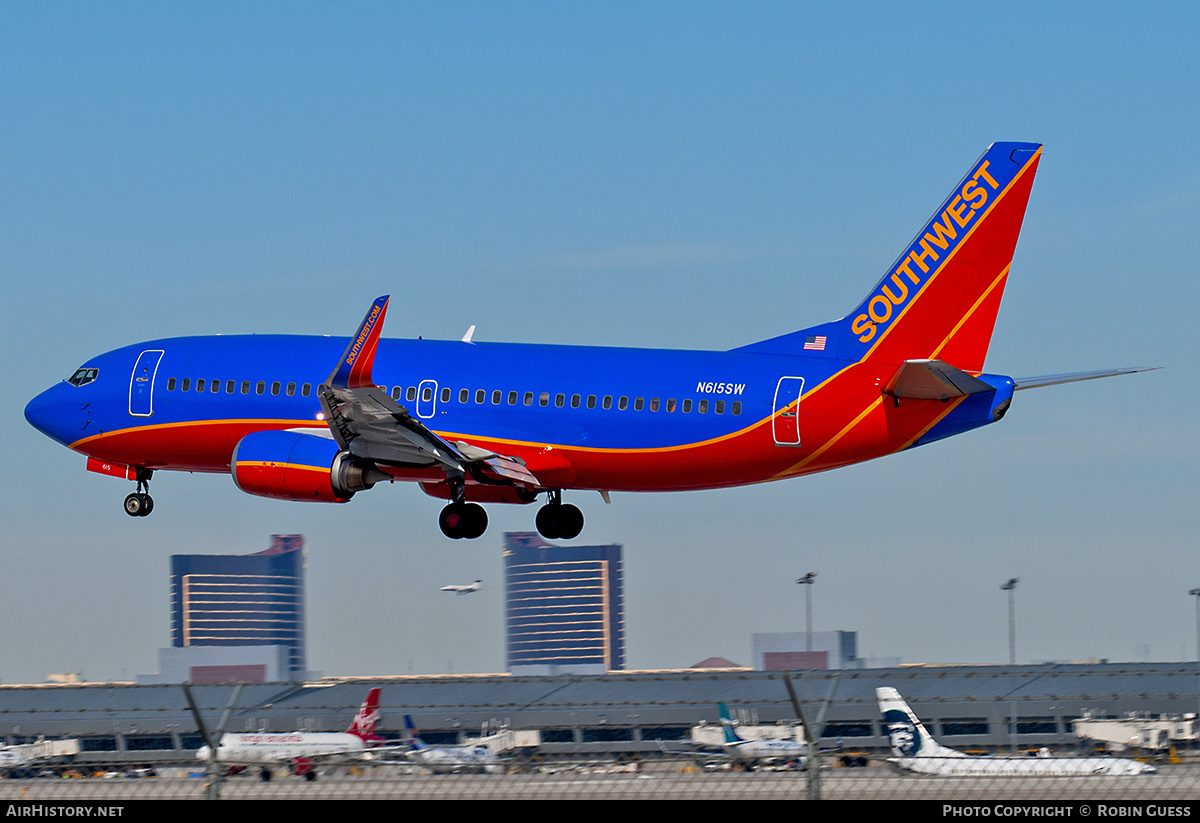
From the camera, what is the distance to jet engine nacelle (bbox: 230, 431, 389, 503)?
147 feet

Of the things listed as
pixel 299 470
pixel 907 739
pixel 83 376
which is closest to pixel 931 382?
pixel 299 470

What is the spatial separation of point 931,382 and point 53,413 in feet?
91.8

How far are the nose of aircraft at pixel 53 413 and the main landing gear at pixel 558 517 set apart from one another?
49.9 feet

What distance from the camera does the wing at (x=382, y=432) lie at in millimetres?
42469

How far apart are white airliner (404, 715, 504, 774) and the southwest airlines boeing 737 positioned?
23925mm

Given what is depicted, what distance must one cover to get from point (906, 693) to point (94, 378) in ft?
118

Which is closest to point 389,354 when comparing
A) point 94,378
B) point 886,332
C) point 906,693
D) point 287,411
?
point 287,411

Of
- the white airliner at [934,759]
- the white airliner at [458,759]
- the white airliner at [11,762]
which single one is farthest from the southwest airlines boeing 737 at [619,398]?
the white airliner at [458,759]

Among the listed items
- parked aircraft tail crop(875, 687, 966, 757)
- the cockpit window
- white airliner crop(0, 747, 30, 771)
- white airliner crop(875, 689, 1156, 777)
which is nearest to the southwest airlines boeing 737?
the cockpit window

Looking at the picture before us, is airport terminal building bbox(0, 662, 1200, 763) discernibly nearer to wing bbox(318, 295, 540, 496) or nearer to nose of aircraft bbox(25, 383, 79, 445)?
wing bbox(318, 295, 540, 496)

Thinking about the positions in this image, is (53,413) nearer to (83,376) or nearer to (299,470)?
(83,376)

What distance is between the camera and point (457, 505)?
157 feet

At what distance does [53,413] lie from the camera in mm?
50688
